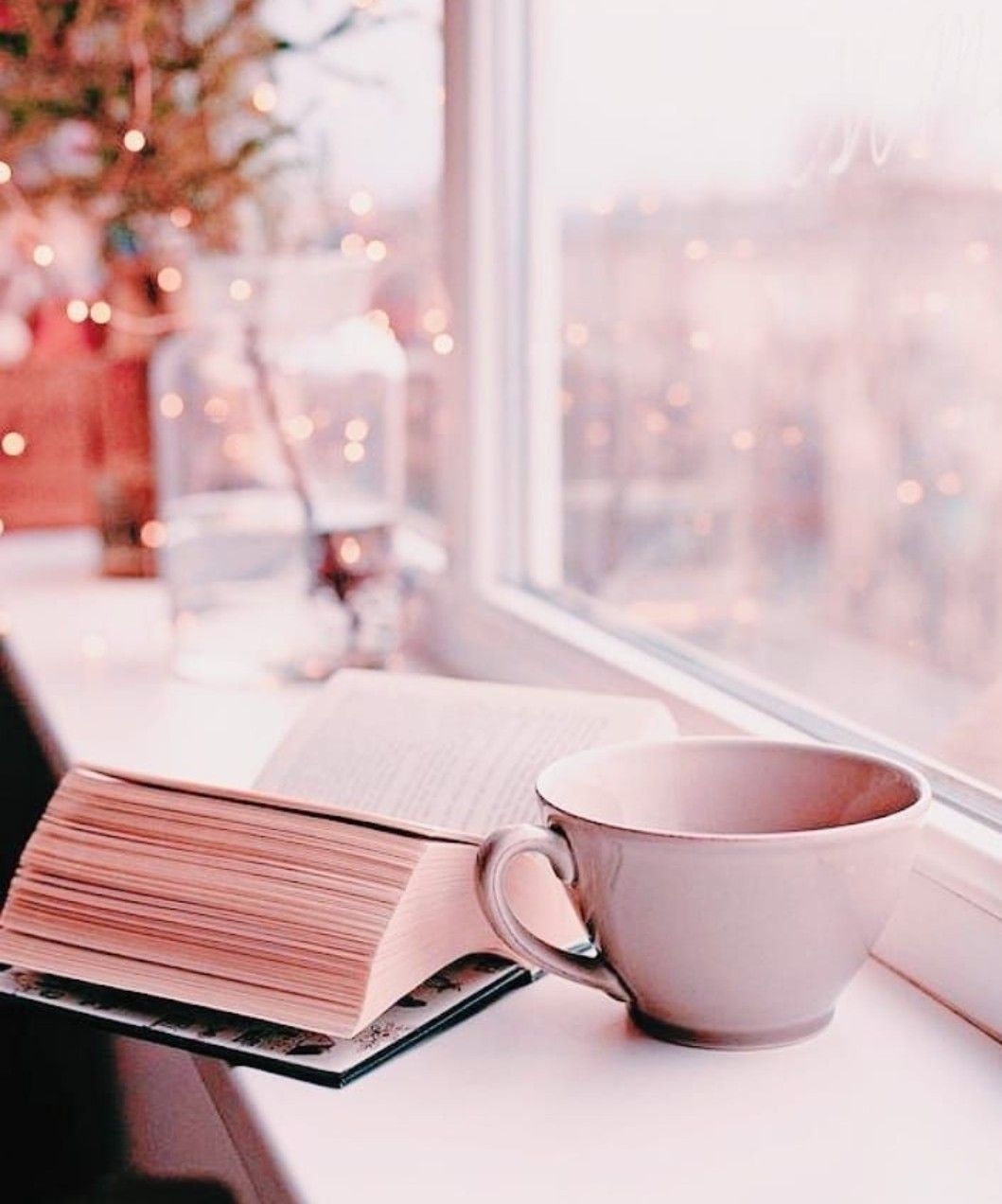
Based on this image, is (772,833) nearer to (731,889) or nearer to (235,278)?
(731,889)

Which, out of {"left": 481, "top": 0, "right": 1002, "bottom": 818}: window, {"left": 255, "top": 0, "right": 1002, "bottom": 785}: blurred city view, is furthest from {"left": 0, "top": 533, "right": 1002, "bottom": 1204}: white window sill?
{"left": 481, "top": 0, "right": 1002, "bottom": 818}: window

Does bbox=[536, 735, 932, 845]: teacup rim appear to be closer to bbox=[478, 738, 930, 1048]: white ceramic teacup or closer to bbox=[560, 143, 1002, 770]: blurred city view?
bbox=[478, 738, 930, 1048]: white ceramic teacup

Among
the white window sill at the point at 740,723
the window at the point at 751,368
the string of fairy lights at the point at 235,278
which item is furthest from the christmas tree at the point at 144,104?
the white window sill at the point at 740,723

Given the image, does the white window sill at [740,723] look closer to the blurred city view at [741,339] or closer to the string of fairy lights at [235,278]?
the blurred city view at [741,339]

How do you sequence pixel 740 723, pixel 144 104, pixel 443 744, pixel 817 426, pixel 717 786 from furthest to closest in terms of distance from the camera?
pixel 817 426, pixel 144 104, pixel 740 723, pixel 443 744, pixel 717 786

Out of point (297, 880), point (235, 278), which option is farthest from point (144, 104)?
point (297, 880)

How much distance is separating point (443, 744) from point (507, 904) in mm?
182

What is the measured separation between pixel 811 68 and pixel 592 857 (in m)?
0.72

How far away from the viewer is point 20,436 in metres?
1.90

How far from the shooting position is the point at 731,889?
1.77ft

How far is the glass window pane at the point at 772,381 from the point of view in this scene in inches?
70.3

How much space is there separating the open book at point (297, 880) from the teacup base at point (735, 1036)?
73 mm

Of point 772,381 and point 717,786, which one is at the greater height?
point 772,381

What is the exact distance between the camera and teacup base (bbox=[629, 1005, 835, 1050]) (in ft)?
1.92
